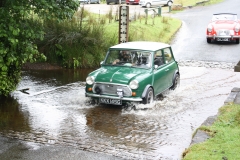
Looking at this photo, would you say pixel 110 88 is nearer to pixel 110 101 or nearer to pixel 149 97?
pixel 110 101

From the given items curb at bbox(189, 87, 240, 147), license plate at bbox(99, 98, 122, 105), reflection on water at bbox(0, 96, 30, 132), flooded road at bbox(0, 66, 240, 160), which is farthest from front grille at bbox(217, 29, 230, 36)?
reflection on water at bbox(0, 96, 30, 132)

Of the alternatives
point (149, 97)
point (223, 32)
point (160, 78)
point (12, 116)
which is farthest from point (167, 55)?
point (223, 32)

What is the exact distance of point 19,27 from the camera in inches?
377

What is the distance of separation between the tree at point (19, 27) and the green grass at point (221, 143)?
4842mm

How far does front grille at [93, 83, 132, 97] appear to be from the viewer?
9961mm

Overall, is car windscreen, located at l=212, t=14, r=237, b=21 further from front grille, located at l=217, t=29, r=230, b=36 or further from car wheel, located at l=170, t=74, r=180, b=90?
car wheel, located at l=170, t=74, r=180, b=90

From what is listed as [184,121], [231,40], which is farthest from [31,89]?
[231,40]

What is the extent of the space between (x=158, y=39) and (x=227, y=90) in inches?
369

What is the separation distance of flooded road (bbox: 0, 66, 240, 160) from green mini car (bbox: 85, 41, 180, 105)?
0.36 m

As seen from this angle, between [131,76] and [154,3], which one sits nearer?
[131,76]

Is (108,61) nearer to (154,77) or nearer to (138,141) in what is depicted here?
(154,77)

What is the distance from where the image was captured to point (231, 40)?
21328mm

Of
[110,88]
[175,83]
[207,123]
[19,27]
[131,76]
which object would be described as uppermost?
[19,27]

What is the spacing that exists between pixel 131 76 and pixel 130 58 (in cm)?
100
